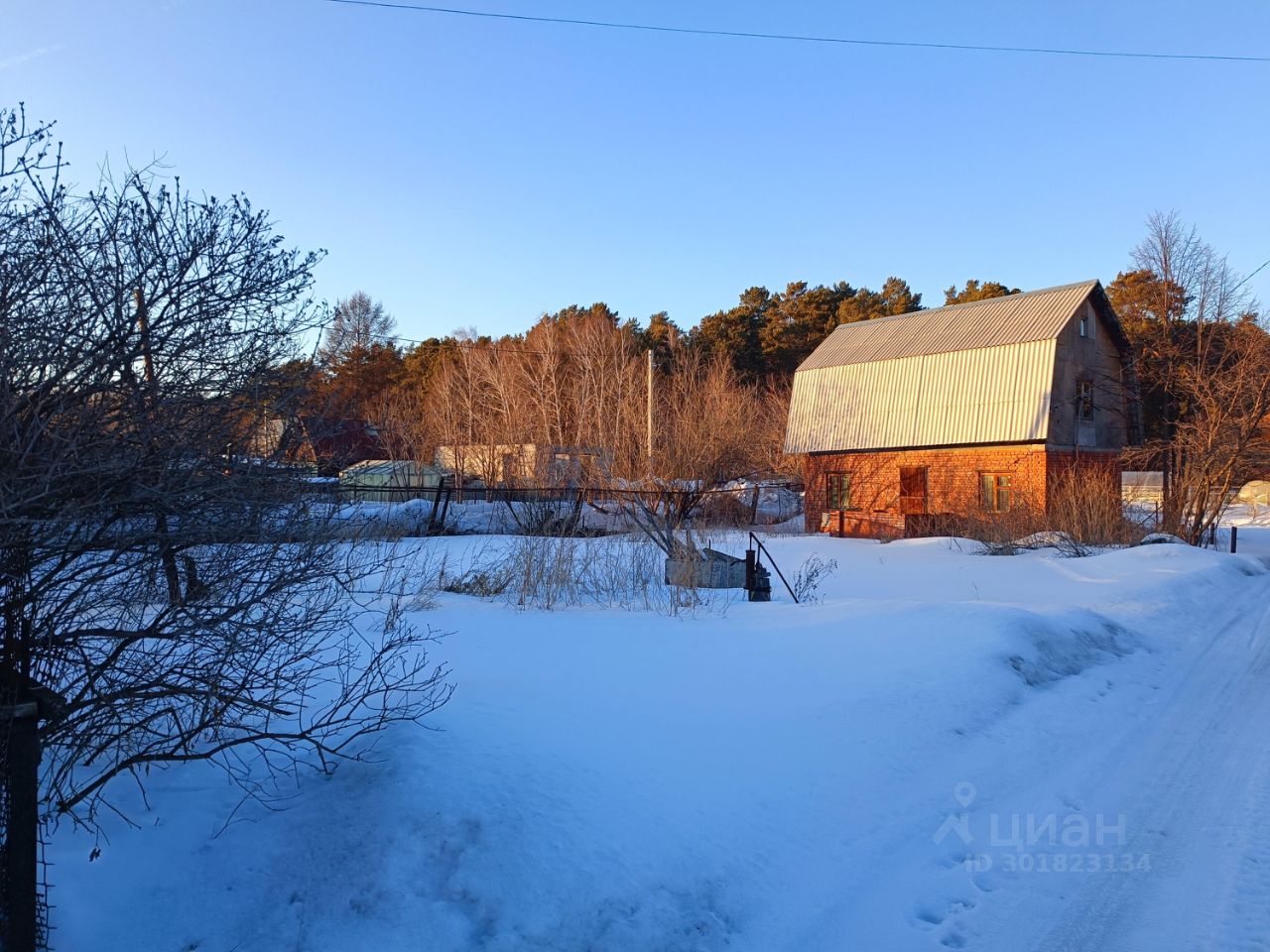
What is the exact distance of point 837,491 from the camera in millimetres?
32938

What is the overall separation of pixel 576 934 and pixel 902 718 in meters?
3.32

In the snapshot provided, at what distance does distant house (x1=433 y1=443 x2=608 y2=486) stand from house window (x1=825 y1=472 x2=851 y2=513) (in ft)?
30.3

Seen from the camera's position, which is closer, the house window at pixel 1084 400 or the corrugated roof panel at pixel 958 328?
the corrugated roof panel at pixel 958 328

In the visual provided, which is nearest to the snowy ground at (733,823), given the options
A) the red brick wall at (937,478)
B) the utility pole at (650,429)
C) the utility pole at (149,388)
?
the utility pole at (149,388)

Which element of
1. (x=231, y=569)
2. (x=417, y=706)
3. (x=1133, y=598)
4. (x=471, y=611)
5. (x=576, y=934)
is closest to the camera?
(x=576, y=934)

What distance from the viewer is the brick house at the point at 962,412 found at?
91.1ft

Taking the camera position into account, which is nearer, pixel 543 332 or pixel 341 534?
pixel 341 534

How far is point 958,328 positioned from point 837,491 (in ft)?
22.7

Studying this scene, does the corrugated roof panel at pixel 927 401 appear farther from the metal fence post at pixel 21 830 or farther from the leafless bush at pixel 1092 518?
the metal fence post at pixel 21 830

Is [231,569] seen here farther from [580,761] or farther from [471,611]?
[471,611]

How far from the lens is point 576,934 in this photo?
11.5 ft

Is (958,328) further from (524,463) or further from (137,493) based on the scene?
(137,493)

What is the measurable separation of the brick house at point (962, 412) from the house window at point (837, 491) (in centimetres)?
4

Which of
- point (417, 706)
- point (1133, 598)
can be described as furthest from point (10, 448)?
point (1133, 598)
